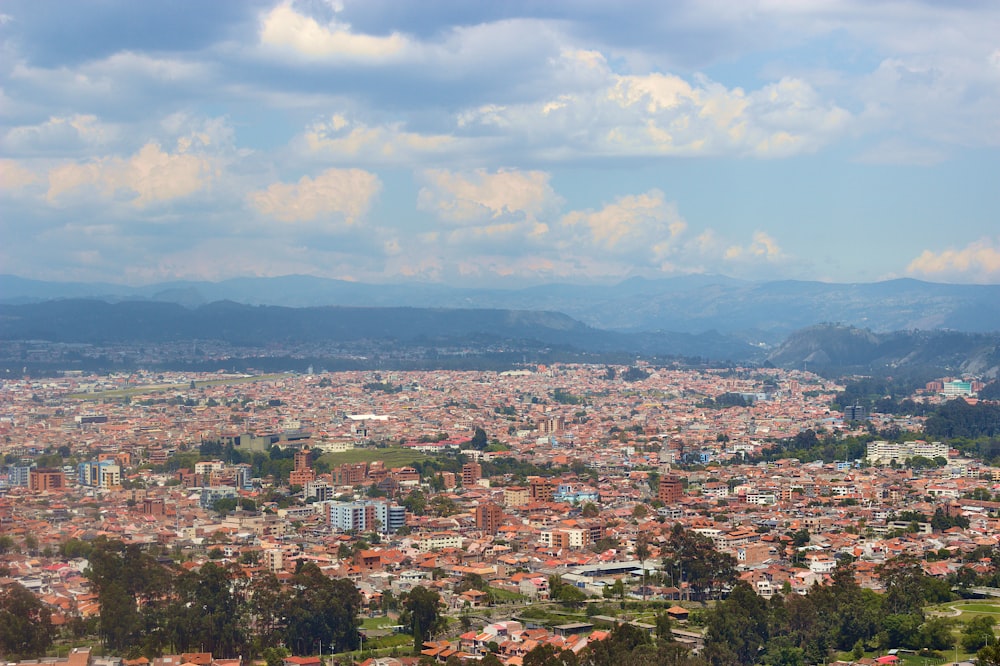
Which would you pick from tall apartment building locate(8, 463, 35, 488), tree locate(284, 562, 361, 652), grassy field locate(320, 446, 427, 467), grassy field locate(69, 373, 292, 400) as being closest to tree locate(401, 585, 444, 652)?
tree locate(284, 562, 361, 652)

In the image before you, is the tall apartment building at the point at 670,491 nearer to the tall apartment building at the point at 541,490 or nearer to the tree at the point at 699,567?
the tall apartment building at the point at 541,490

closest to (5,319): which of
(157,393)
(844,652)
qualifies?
(157,393)

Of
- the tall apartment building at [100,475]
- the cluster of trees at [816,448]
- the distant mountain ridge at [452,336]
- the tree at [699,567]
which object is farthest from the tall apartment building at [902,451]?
the distant mountain ridge at [452,336]

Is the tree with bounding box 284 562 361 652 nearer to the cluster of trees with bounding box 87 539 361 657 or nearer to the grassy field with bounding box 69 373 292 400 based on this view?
the cluster of trees with bounding box 87 539 361 657

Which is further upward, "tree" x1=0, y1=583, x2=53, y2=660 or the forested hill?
the forested hill

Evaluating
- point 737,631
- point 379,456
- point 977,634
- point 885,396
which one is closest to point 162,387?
point 379,456

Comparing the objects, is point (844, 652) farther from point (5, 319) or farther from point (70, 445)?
point (5, 319)
